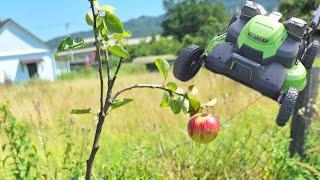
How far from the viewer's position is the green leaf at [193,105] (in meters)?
1.25

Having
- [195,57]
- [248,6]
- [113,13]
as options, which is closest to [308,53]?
[248,6]

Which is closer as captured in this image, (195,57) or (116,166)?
(195,57)

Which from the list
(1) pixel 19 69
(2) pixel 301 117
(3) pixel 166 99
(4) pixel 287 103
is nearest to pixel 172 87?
(3) pixel 166 99

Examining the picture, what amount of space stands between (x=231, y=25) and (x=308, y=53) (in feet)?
0.84

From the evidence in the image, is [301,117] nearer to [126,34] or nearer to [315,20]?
[315,20]

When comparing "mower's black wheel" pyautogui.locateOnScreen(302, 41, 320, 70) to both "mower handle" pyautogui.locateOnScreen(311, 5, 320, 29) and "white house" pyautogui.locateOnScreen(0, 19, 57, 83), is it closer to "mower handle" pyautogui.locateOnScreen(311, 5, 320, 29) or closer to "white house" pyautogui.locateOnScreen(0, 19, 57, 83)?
"mower handle" pyautogui.locateOnScreen(311, 5, 320, 29)

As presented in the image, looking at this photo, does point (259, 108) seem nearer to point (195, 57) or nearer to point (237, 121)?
point (237, 121)

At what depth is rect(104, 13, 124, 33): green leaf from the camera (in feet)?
3.62

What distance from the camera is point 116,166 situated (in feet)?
10.6

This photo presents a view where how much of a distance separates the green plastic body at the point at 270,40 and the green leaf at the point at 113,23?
0.54m

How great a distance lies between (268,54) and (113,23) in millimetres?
595

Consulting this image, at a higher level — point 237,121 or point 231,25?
point 231,25

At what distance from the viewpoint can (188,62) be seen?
164 cm

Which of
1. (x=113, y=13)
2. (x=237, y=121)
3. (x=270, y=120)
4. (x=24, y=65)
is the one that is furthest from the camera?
(x=24, y=65)
